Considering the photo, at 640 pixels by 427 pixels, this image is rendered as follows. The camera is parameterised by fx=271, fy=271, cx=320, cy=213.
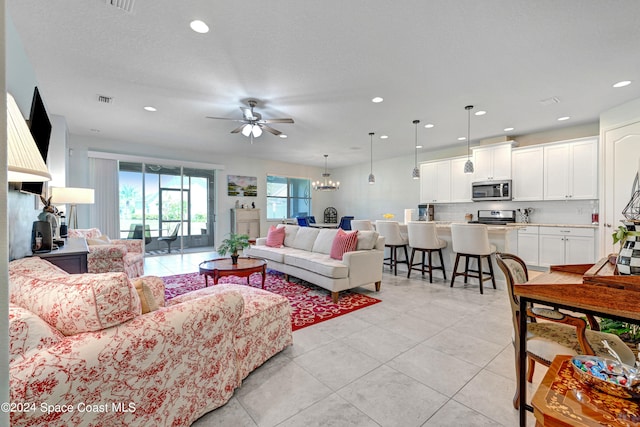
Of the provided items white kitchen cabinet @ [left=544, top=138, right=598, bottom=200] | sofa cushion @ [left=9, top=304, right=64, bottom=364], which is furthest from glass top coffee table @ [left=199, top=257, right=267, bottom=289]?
white kitchen cabinet @ [left=544, top=138, right=598, bottom=200]

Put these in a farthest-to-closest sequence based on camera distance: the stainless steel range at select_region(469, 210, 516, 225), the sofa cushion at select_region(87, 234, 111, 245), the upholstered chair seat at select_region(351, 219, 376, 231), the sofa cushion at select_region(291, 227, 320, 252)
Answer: the stainless steel range at select_region(469, 210, 516, 225) → the upholstered chair seat at select_region(351, 219, 376, 231) → the sofa cushion at select_region(291, 227, 320, 252) → the sofa cushion at select_region(87, 234, 111, 245)

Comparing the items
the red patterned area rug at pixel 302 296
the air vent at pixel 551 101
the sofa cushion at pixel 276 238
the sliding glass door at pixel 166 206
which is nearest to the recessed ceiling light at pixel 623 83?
the air vent at pixel 551 101

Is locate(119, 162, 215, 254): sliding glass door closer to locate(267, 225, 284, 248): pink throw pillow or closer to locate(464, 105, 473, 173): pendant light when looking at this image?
locate(267, 225, 284, 248): pink throw pillow

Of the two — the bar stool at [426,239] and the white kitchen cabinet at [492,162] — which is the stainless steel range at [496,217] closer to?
the white kitchen cabinet at [492,162]

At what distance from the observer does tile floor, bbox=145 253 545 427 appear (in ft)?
5.10

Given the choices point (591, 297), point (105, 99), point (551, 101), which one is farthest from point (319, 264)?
point (551, 101)

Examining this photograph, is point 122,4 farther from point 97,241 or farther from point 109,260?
point 97,241

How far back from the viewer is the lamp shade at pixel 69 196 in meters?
3.57

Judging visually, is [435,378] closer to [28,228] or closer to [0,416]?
[0,416]

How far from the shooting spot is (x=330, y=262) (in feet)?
11.9

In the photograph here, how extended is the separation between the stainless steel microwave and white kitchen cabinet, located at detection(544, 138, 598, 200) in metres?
0.61

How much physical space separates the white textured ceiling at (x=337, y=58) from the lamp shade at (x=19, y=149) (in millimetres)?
1455

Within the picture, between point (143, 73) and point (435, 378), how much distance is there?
4143 mm

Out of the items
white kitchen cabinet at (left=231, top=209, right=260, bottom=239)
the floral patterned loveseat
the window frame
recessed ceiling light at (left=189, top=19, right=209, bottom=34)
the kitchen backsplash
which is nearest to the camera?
the floral patterned loveseat
